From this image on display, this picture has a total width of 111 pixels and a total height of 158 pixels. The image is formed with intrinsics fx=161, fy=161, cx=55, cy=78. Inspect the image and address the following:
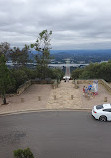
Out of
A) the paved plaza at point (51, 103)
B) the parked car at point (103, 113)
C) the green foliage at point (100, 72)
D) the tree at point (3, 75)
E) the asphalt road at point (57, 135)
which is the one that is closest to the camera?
the asphalt road at point (57, 135)

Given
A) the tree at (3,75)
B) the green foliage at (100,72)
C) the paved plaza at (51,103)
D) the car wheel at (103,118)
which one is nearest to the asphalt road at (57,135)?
the car wheel at (103,118)

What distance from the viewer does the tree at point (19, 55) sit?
1067 inches

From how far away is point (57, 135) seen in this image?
34.0 ft

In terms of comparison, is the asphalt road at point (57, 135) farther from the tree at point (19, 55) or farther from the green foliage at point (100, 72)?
the green foliage at point (100, 72)

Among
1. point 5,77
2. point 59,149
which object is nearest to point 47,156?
point 59,149

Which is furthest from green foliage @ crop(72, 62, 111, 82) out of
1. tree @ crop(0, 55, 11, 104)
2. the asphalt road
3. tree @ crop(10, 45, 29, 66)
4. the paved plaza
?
tree @ crop(0, 55, 11, 104)

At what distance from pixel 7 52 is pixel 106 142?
2178 cm

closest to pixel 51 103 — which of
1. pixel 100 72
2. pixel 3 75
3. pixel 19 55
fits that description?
pixel 3 75

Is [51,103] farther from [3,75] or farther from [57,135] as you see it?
[57,135]

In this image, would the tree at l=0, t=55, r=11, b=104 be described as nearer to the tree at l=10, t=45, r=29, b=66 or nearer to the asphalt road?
the asphalt road

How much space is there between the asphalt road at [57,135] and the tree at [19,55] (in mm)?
15233

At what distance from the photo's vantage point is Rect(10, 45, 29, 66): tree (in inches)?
1067

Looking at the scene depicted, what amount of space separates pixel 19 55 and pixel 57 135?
1978 cm

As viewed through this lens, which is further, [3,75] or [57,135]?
[3,75]
